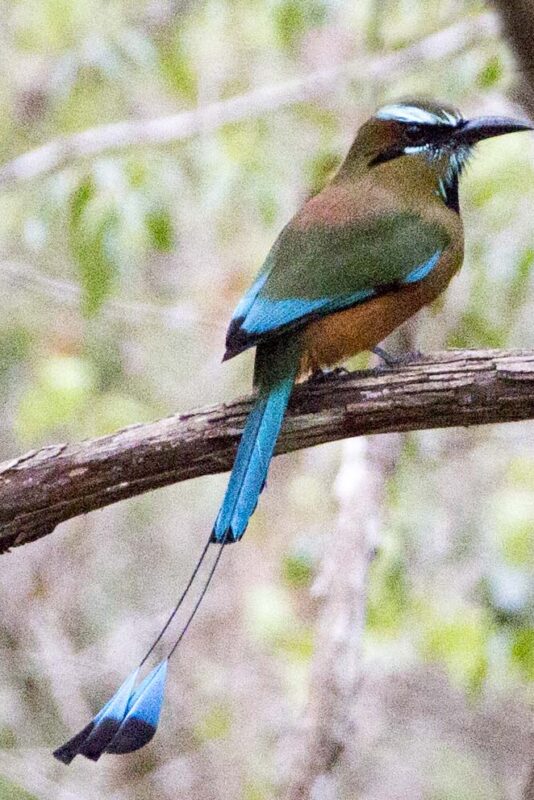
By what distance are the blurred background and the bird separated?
0.89 ft

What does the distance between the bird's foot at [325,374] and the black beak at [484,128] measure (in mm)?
637

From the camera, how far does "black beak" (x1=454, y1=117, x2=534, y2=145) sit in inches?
107

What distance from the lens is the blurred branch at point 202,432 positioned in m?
2.24

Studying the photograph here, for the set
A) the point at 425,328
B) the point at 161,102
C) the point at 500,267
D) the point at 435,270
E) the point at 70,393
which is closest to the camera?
the point at 435,270

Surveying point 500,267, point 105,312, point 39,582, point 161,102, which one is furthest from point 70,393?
point 161,102

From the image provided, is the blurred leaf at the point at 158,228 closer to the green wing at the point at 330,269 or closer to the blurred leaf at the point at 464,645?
the green wing at the point at 330,269

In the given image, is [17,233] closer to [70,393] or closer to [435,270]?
[70,393]

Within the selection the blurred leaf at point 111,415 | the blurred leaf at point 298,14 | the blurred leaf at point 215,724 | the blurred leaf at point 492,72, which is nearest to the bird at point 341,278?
the blurred leaf at point 492,72

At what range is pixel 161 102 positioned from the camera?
5.66 meters

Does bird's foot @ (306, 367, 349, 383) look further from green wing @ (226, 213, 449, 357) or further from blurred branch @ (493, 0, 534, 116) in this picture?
blurred branch @ (493, 0, 534, 116)

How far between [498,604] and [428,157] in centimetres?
105

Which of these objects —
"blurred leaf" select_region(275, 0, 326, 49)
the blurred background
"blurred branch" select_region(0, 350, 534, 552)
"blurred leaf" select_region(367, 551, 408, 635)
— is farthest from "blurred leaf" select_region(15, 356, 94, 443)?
"blurred branch" select_region(0, 350, 534, 552)

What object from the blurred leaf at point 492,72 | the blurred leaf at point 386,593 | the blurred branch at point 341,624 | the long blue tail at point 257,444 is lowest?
the blurred leaf at point 386,593

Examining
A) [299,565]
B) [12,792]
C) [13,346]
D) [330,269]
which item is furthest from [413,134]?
[13,346]
